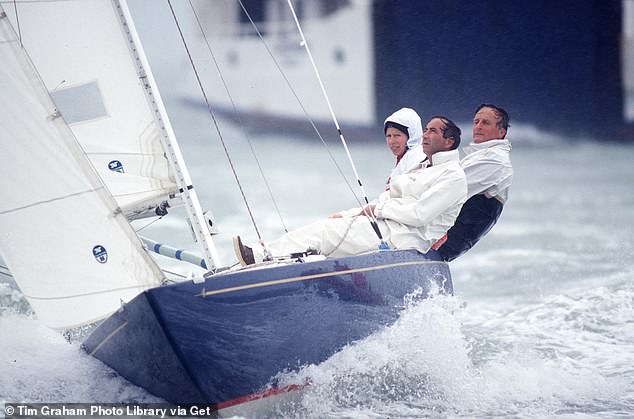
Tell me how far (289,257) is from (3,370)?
1.33m

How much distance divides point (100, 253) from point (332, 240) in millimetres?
1013

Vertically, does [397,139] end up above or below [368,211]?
above

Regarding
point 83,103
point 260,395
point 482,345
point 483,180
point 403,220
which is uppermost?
point 83,103

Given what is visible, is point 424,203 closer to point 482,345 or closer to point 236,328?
point 236,328

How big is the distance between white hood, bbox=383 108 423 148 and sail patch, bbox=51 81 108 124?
134 cm

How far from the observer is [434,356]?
187 inches

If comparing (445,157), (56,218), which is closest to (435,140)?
(445,157)

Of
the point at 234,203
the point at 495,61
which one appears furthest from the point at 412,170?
the point at 495,61

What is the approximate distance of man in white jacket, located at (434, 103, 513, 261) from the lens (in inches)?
196

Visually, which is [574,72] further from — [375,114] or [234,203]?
[234,203]

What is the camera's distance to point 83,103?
5137mm

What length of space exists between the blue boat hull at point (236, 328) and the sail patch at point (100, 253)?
22 centimetres

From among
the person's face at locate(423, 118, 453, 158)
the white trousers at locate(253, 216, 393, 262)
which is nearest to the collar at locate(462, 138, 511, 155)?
the person's face at locate(423, 118, 453, 158)

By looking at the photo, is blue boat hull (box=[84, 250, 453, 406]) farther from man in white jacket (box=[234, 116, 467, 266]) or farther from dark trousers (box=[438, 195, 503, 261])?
dark trousers (box=[438, 195, 503, 261])
